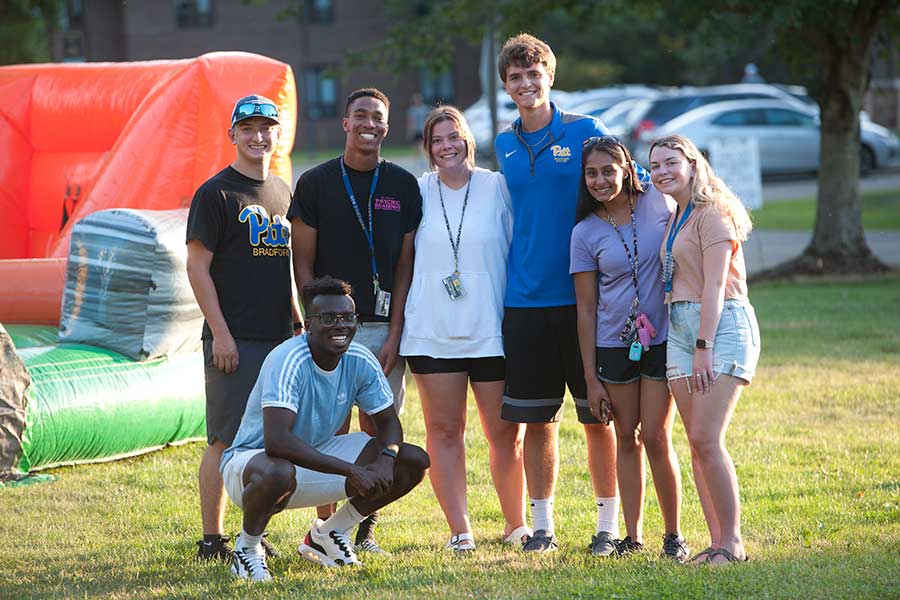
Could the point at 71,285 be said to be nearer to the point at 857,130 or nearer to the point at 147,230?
the point at 147,230

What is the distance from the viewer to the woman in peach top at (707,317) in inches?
191

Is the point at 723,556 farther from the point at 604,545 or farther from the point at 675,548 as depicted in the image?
the point at 604,545

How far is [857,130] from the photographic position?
1415 cm

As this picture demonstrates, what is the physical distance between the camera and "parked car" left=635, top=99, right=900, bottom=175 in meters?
25.5

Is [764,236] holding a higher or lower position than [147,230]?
lower

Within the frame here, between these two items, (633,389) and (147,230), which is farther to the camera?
(147,230)

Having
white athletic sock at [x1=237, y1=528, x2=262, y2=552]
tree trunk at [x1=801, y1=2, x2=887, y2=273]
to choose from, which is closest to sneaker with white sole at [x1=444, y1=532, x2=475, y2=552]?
white athletic sock at [x1=237, y1=528, x2=262, y2=552]

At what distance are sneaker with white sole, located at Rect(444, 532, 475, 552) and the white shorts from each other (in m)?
0.70

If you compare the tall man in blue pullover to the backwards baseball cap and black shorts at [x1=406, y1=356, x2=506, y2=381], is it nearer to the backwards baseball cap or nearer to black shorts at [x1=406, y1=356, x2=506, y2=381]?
black shorts at [x1=406, y1=356, x2=506, y2=381]

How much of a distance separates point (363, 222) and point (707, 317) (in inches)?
61.1

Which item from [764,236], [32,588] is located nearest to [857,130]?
[764,236]

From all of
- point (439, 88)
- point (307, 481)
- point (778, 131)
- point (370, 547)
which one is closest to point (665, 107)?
point (778, 131)

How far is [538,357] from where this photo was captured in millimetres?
5344

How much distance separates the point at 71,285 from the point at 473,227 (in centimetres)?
334
